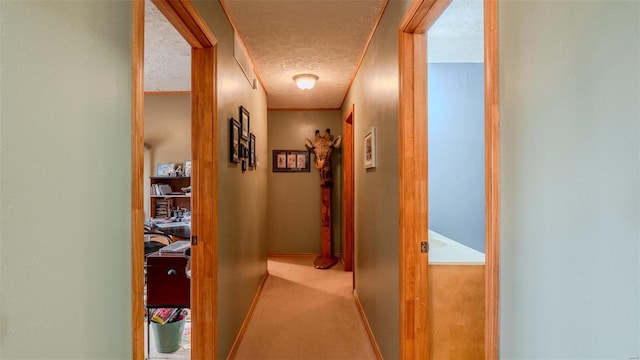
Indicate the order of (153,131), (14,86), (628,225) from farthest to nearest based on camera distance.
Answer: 1. (153,131)
2. (14,86)
3. (628,225)

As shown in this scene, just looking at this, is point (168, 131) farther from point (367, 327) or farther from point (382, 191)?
point (367, 327)

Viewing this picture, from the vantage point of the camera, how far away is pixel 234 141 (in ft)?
7.29

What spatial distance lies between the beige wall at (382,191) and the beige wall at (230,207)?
42.1 inches

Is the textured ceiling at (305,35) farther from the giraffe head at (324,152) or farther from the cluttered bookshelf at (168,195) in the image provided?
the cluttered bookshelf at (168,195)

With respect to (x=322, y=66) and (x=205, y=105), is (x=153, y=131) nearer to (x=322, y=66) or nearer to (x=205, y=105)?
(x=322, y=66)

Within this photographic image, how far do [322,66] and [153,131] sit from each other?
3.27 meters

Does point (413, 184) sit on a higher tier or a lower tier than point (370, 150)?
lower

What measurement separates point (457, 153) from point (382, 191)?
4.77 ft

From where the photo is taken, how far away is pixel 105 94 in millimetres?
832

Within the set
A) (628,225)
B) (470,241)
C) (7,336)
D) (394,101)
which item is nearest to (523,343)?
(628,225)

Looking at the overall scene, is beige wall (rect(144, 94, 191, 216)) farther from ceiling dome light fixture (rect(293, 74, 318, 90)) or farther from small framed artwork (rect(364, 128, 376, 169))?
small framed artwork (rect(364, 128, 376, 169))

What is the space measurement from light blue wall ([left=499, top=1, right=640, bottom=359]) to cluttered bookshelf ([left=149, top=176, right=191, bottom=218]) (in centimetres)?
481

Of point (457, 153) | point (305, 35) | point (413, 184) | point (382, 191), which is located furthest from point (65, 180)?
point (457, 153)

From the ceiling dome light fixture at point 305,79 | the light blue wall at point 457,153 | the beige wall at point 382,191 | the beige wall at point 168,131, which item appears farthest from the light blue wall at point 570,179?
the beige wall at point 168,131
